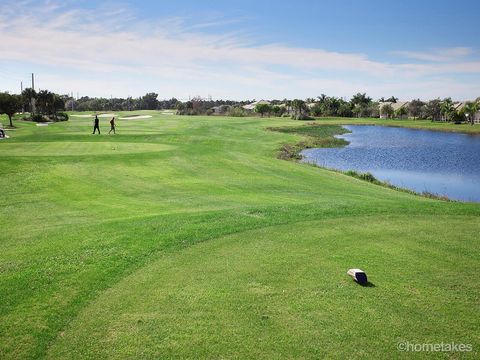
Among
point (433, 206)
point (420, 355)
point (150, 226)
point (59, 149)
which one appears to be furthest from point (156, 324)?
point (59, 149)

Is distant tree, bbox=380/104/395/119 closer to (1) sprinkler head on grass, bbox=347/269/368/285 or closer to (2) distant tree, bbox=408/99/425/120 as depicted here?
(2) distant tree, bbox=408/99/425/120

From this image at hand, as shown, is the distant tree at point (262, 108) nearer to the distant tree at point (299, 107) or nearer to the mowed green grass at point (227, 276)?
the distant tree at point (299, 107)

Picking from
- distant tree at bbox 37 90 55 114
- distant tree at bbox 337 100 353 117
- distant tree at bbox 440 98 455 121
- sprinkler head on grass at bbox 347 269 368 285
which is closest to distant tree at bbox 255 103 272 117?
distant tree at bbox 337 100 353 117

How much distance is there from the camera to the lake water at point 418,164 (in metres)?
34.3

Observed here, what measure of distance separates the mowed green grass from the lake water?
779 inches

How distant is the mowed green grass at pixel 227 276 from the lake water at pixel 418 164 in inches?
779

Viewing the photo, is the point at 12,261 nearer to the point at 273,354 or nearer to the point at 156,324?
the point at 156,324

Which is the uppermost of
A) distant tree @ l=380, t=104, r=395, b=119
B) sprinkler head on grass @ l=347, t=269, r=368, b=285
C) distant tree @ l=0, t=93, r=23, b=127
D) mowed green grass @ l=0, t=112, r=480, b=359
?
distant tree @ l=380, t=104, r=395, b=119

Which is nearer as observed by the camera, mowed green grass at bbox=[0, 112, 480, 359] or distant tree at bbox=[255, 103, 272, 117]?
mowed green grass at bbox=[0, 112, 480, 359]

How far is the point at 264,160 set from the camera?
109ft

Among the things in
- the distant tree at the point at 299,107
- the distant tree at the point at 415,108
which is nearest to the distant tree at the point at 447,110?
the distant tree at the point at 415,108

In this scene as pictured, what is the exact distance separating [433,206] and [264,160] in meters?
18.6

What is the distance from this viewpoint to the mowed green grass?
6.50m

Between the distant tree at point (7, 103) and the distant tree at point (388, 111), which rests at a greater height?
the distant tree at point (388, 111)
